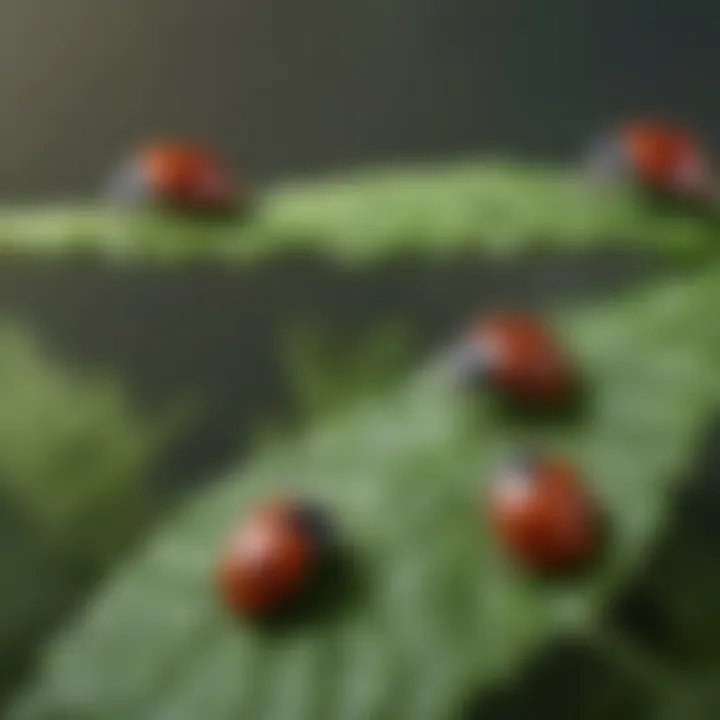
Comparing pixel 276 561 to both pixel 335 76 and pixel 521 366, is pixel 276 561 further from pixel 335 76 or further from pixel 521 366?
pixel 335 76

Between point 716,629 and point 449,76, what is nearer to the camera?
point 716,629

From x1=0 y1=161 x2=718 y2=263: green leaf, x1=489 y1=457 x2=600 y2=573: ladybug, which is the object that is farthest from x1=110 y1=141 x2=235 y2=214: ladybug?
x1=489 y1=457 x2=600 y2=573: ladybug

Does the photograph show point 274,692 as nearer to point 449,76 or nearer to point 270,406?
point 270,406

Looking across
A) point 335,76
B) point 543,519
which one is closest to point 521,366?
point 543,519

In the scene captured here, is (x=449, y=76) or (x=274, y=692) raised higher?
(x=449, y=76)

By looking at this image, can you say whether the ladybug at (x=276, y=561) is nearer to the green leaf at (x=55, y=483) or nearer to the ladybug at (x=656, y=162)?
the green leaf at (x=55, y=483)

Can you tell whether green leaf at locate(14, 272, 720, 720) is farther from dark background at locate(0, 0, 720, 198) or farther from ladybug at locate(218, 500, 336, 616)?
dark background at locate(0, 0, 720, 198)

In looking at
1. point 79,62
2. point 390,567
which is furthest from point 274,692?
point 79,62
